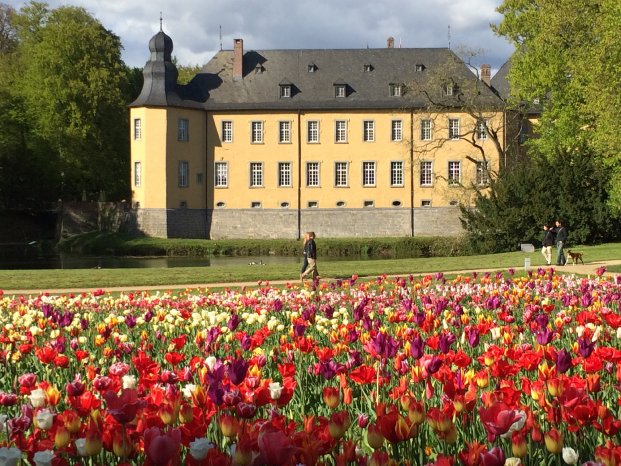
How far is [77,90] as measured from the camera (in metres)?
49.8

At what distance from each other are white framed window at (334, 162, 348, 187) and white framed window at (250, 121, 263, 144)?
5.02 meters

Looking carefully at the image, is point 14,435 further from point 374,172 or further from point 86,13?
point 86,13

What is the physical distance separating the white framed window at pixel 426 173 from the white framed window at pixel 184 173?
14.5m

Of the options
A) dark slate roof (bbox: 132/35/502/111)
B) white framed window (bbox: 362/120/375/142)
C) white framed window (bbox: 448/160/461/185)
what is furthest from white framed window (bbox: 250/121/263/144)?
white framed window (bbox: 448/160/461/185)

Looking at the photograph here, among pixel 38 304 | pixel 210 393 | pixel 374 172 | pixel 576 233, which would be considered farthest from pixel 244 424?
pixel 374 172

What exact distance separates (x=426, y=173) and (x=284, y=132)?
9238 mm

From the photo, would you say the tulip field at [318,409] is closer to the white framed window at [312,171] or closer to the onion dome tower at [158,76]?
the onion dome tower at [158,76]

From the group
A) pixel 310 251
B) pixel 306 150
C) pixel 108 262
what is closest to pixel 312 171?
pixel 306 150

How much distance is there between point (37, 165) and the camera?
177 ft

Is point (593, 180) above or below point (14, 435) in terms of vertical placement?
above

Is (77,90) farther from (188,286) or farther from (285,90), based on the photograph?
(188,286)

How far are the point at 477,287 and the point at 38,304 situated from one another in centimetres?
595

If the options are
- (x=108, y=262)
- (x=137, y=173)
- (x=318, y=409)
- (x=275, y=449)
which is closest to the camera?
(x=275, y=449)

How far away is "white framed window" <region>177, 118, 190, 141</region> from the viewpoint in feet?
166
